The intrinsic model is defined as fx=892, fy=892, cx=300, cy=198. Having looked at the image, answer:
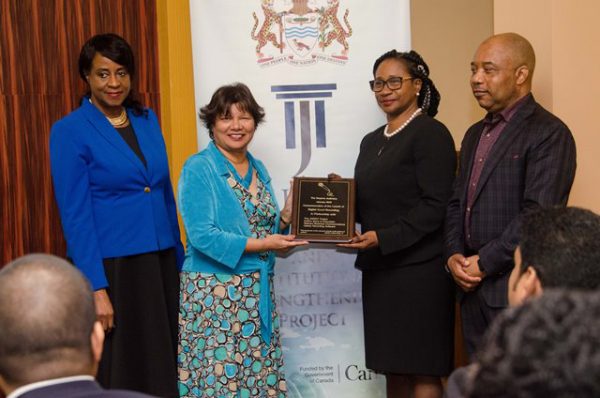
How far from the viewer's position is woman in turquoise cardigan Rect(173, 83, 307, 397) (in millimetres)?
3814

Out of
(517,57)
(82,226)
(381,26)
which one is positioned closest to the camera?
(517,57)

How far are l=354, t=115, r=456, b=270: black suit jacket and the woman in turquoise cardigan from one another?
377 mm

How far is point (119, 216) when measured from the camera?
395cm

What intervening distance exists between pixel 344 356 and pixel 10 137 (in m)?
2.07

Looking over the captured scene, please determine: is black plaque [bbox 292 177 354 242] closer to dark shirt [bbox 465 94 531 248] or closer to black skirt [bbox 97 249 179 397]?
dark shirt [bbox 465 94 531 248]

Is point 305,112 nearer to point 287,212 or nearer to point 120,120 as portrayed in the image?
point 287,212

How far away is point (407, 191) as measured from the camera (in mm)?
3887

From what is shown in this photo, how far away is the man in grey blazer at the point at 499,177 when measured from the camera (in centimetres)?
342

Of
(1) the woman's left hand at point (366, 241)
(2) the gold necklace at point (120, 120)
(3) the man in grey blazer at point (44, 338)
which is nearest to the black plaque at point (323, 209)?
(1) the woman's left hand at point (366, 241)

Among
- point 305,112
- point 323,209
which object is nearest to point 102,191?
point 323,209

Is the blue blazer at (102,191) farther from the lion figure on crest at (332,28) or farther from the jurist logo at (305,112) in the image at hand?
the lion figure on crest at (332,28)

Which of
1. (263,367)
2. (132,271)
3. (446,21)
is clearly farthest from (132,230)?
(446,21)

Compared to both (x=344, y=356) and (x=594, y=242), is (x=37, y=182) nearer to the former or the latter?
(x=344, y=356)

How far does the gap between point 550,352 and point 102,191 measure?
124 inches
